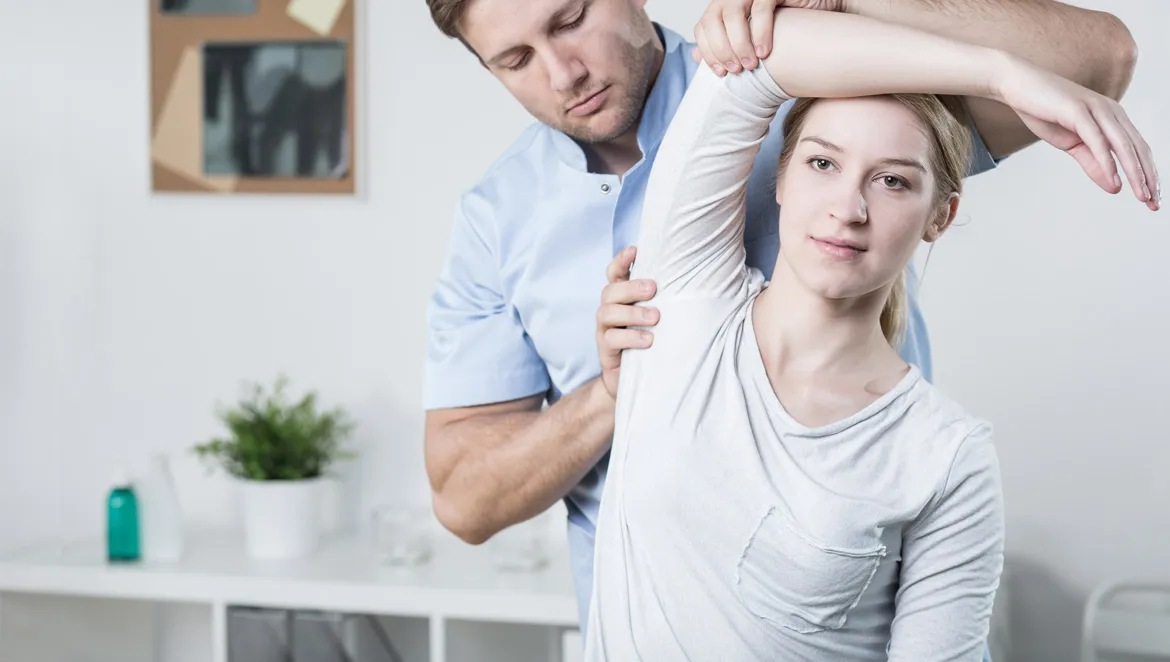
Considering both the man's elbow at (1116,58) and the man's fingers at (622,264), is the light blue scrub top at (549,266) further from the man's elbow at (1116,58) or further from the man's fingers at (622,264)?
the man's elbow at (1116,58)

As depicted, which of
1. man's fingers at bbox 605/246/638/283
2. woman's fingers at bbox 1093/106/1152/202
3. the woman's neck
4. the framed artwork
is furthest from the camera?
the framed artwork

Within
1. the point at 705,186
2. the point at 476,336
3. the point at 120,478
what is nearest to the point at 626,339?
the point at 705,186

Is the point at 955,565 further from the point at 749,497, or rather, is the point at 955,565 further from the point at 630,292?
the point at 630,292

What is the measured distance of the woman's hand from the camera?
3.09 feet

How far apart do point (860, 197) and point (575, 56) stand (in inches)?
17.0

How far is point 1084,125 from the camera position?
0.94 meters

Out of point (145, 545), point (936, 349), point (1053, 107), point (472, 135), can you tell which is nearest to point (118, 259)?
point (145, 545)

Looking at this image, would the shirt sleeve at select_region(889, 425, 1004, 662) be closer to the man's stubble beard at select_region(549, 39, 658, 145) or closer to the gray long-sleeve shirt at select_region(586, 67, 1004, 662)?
the gray long-sleeve shirt at select_region(586, 67, 1004, 662)

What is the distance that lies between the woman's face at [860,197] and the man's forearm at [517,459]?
0.33m

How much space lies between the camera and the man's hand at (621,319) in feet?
3.97

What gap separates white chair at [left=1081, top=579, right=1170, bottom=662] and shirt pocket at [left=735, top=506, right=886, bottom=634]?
1460 mm

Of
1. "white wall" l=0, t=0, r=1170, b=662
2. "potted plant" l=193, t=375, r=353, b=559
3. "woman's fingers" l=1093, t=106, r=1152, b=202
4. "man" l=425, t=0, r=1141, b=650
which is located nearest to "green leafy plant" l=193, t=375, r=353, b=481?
"potted plant" l=193, t=375, r=353, b=559

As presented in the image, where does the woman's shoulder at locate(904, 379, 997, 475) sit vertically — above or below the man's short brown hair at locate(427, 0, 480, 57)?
below

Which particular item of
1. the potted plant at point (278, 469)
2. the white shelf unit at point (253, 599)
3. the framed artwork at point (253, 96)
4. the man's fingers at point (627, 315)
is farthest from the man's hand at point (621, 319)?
the framed artwork at point (253, 96)
